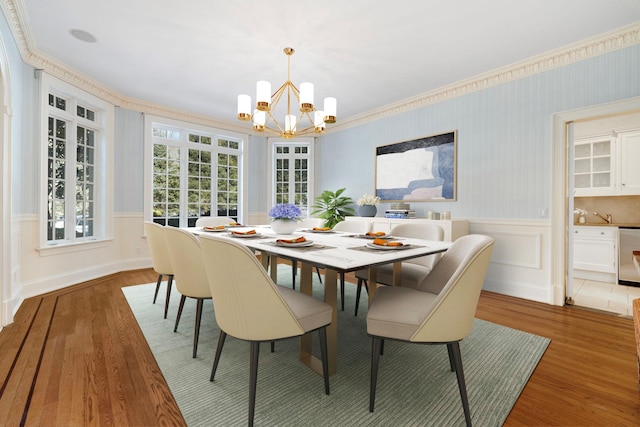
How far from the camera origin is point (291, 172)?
629cm

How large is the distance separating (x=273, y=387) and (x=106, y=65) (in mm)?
4053

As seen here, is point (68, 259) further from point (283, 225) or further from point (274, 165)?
point (274, 165)

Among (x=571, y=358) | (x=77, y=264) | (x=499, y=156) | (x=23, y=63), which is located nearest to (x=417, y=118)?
(x=499, y=156)

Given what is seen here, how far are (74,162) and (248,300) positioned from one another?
13.4 feet

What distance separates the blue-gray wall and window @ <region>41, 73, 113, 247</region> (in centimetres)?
457

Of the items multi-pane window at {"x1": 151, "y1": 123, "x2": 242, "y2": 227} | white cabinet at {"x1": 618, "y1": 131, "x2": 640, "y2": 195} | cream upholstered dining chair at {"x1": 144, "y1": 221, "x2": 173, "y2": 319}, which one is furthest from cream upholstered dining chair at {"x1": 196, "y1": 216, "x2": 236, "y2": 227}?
white cabinet at {"x1": 618, "y1": 131, "x2": 640, "y2": 195}

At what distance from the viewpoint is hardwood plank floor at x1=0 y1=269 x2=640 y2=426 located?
145cm

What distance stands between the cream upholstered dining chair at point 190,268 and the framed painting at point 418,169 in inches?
132

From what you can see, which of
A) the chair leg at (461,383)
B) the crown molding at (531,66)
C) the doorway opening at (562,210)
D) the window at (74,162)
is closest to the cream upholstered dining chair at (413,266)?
the chair leg at (461,383)

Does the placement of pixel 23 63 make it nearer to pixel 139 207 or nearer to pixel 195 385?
pixel 139 207

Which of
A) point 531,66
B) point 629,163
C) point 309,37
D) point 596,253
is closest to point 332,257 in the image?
point 309,37

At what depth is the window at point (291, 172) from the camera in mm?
6258

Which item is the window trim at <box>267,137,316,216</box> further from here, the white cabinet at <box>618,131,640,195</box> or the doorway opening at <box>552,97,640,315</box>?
the white cabinet at <box>618,131,640,195</box>

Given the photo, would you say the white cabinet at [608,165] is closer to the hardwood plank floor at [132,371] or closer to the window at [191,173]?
the hardwood plank floor at [132,371]
